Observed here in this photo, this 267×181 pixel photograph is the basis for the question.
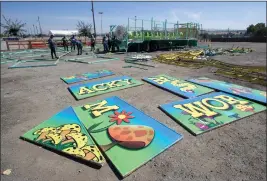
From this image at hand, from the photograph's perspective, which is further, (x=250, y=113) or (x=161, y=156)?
(x=250, y=113)

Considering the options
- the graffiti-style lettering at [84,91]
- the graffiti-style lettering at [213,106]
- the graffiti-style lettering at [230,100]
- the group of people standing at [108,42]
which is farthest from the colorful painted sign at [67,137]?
the group of people standing at [108,42]

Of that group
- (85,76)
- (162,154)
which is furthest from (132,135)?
(85,76)

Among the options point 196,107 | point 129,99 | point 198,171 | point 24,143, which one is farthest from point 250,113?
→ point 24,143

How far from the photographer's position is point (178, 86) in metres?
7.59

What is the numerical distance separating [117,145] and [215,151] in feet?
6.66

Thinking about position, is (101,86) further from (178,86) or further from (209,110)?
(209,110)

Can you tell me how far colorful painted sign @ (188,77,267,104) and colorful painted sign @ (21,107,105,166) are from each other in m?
5.38

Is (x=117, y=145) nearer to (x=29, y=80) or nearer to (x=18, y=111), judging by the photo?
(x=18, y=111)

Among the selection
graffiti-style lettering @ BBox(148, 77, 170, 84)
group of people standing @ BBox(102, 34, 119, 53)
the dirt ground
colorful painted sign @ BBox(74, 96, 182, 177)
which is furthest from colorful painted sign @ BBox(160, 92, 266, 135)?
group of people standing @ BBox(102, 34, 119, 53)

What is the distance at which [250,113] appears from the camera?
5.31 metres

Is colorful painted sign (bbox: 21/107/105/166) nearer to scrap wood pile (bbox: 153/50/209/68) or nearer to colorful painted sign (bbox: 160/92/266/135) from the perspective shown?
colorful painted sign (bbox: 160/92/266/135)

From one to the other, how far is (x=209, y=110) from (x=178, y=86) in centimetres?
231

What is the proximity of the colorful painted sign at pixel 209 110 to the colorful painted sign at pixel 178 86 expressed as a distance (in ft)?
1.49

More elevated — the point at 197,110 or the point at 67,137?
the point at 197,110
